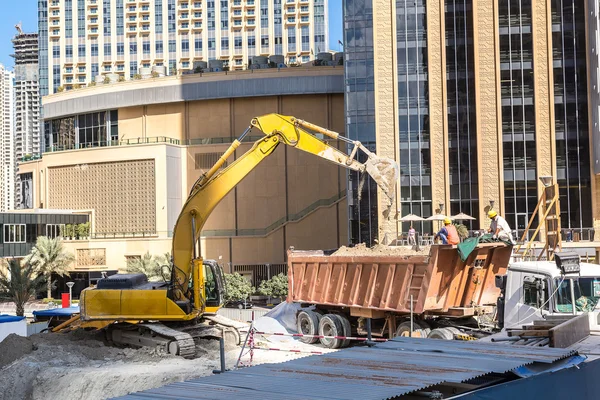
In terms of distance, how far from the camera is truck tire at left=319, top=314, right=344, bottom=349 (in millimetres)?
24422

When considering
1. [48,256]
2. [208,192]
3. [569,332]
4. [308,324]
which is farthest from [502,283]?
[48,256]

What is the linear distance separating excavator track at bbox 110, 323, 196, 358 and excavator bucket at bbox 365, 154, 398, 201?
6.78m

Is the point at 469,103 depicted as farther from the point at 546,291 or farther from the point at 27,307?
the point at 546,291

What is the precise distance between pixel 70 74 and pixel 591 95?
8796 centimetres

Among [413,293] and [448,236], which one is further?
[413,293]

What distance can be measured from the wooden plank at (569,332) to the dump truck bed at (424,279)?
7.78 metres

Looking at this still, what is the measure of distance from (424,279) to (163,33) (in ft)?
362

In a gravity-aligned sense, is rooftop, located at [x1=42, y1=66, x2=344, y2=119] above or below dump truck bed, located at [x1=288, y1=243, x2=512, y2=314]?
above

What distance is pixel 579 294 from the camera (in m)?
16.4

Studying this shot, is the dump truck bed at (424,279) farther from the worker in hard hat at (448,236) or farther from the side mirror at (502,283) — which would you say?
the side mirror at (502,283)

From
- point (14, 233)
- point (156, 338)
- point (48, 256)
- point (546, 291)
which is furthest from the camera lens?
point (14, 233)

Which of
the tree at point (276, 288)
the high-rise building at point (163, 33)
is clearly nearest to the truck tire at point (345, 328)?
the tree at point (276, 288)

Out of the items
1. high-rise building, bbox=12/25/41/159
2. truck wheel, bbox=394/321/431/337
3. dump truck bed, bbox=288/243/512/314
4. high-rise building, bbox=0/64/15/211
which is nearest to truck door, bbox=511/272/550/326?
dump truck bed, bbox=288/243/512/314

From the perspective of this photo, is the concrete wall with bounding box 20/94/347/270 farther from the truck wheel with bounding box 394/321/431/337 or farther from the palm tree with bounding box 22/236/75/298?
the truck wheel with bounding box 394/321/431/337
